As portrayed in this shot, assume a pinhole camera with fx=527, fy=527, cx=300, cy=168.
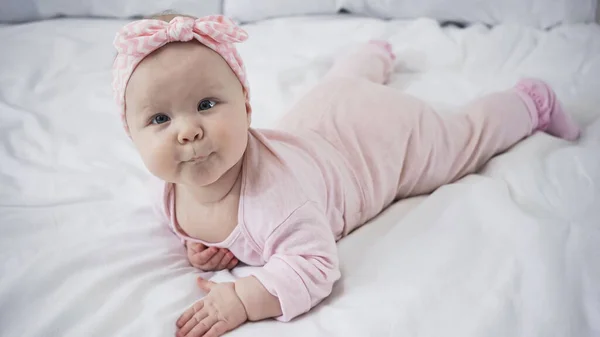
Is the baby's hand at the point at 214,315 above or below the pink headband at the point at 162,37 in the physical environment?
below

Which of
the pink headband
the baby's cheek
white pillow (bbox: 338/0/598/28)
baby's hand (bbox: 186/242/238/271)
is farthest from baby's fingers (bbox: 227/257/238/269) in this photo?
white pillow (bbox: 338/0/598/28)

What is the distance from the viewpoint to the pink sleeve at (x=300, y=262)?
75 cm

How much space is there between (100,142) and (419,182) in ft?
2.40

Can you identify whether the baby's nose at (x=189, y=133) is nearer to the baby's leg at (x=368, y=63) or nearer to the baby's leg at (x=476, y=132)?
the baby's leg at (x=476, y=132)

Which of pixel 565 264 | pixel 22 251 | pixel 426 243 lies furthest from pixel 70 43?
pixel 565 264

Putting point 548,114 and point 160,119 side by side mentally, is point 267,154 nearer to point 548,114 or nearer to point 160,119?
point 160,119

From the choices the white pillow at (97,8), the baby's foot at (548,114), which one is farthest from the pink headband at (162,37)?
the white pillow at (97,8)

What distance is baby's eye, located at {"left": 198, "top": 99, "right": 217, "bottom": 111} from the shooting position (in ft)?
2.44

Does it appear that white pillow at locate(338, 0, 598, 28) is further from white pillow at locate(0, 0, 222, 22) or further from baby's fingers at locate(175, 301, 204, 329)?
baby's fingers at locate(175, 301, 204, 329)

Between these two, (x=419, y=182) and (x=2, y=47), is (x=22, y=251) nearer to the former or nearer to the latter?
(x=419, y=182)

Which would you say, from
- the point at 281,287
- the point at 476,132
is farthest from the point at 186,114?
the point at 476,132

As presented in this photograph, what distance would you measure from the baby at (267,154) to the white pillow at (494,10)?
1.95 ft

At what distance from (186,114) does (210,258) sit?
0.28m

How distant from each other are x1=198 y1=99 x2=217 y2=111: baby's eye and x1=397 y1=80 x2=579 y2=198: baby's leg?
1.49ft
